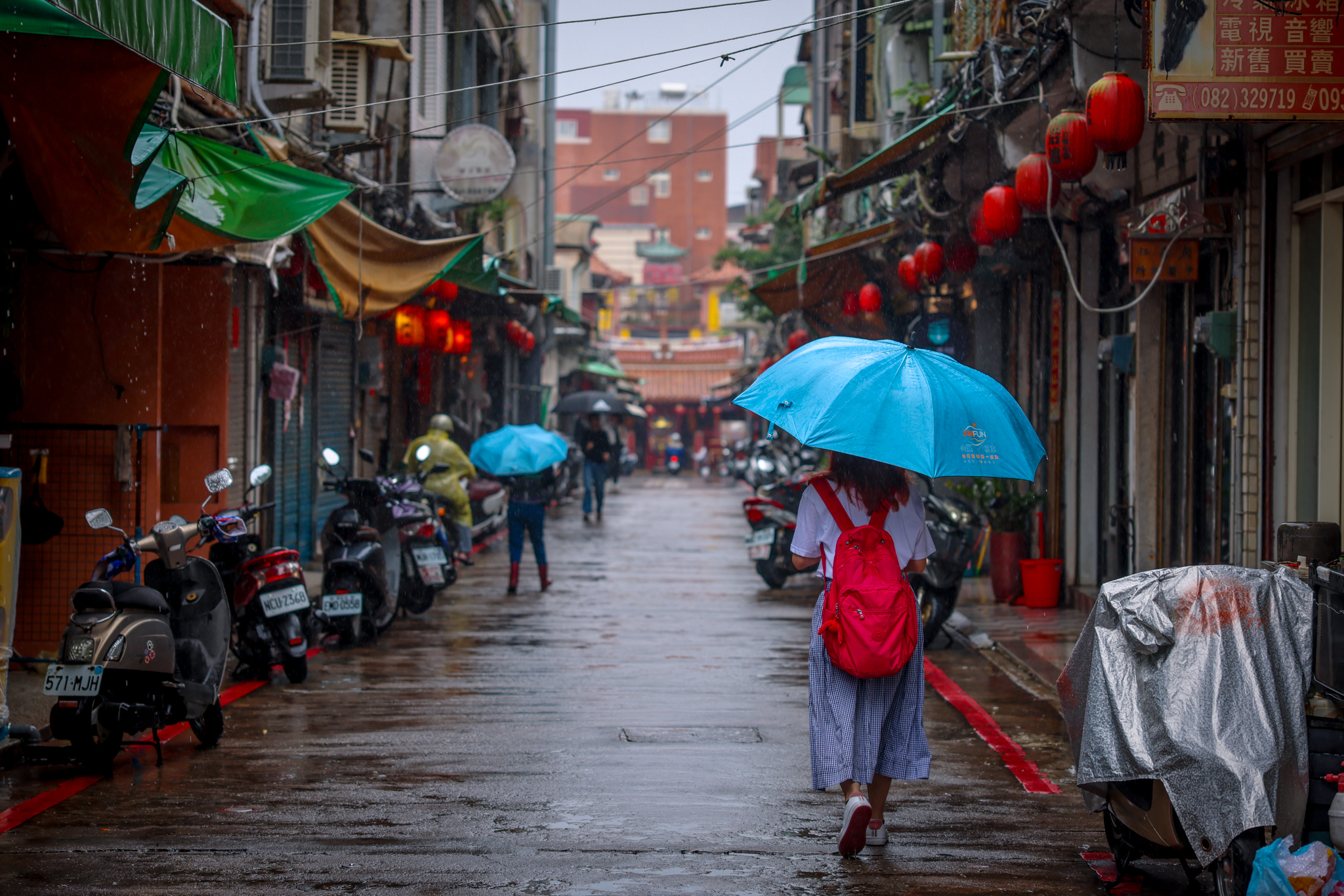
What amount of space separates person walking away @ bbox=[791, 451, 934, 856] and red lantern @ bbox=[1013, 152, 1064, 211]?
16.0ft

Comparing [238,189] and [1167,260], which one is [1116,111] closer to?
[1167,260]

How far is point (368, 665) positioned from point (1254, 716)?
634cm

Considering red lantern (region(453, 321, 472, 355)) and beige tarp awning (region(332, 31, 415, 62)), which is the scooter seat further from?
red lantern (region(453, 321, 472, 355))

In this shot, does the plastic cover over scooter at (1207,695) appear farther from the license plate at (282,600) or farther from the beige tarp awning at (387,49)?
the beige tarp awning at (387,49)

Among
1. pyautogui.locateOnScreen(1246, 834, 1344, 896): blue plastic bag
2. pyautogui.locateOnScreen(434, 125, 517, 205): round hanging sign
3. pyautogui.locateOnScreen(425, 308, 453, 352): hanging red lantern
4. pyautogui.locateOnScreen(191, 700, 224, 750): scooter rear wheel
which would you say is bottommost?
pyautogui.locateOnScreen(191, 700, 224, 750): scooter rear wheel

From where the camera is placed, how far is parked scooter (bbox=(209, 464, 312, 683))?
313 inches

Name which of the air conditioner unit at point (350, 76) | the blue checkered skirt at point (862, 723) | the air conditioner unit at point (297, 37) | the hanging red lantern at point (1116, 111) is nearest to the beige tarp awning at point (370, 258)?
the air conditioner unit at point (297, 37)

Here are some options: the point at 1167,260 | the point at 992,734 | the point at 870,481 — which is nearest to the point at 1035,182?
the point at 1167,260

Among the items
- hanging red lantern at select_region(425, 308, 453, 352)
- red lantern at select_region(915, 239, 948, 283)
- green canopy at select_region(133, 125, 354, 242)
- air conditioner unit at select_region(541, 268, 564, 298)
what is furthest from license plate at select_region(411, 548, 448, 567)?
air conditioner unit at select_region(541, 268, 564, 298)

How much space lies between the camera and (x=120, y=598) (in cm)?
626

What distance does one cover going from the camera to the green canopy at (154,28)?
490cm

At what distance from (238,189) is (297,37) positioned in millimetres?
4699

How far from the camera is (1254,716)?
4262mm

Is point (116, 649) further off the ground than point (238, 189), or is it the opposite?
point (238, 189)
